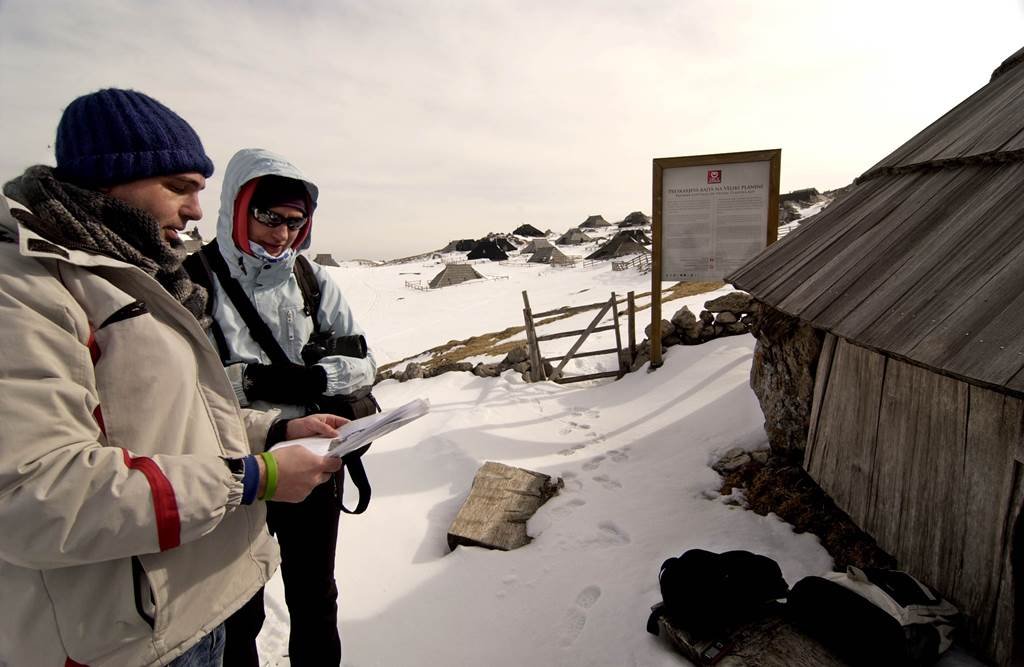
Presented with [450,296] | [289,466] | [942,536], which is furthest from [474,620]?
[450,296]

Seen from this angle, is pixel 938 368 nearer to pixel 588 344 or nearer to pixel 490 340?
pixel 588 344

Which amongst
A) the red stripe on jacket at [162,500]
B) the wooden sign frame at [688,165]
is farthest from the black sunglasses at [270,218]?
the wooden sign frame at [688,165]

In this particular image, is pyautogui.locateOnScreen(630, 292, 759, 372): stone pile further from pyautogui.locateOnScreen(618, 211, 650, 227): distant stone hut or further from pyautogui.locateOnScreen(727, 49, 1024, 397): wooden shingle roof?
pyautogui.locateOnScreen(618, 211, 650, 227): distant stone hut

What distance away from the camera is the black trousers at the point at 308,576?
2127 mm

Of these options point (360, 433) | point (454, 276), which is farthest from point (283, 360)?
point (454, 276)

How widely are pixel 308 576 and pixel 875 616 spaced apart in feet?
8.01

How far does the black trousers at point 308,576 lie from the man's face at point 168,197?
1.20 metres

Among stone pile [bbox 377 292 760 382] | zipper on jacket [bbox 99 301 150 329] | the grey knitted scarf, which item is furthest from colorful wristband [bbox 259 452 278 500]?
stone pile [bbox 377 292 760 382]

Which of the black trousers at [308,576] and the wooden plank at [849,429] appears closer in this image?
the black trousers at [308,576]

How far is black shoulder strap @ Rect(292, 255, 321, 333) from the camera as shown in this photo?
93.4 inches

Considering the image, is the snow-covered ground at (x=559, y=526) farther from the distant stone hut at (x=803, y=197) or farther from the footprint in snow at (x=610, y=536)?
the distant stone hut at (x=803, y=197)

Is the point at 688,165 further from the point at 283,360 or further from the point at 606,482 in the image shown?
the point at 283,360

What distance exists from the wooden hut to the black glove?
7.90 ft

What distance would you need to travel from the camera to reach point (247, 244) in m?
2.12
